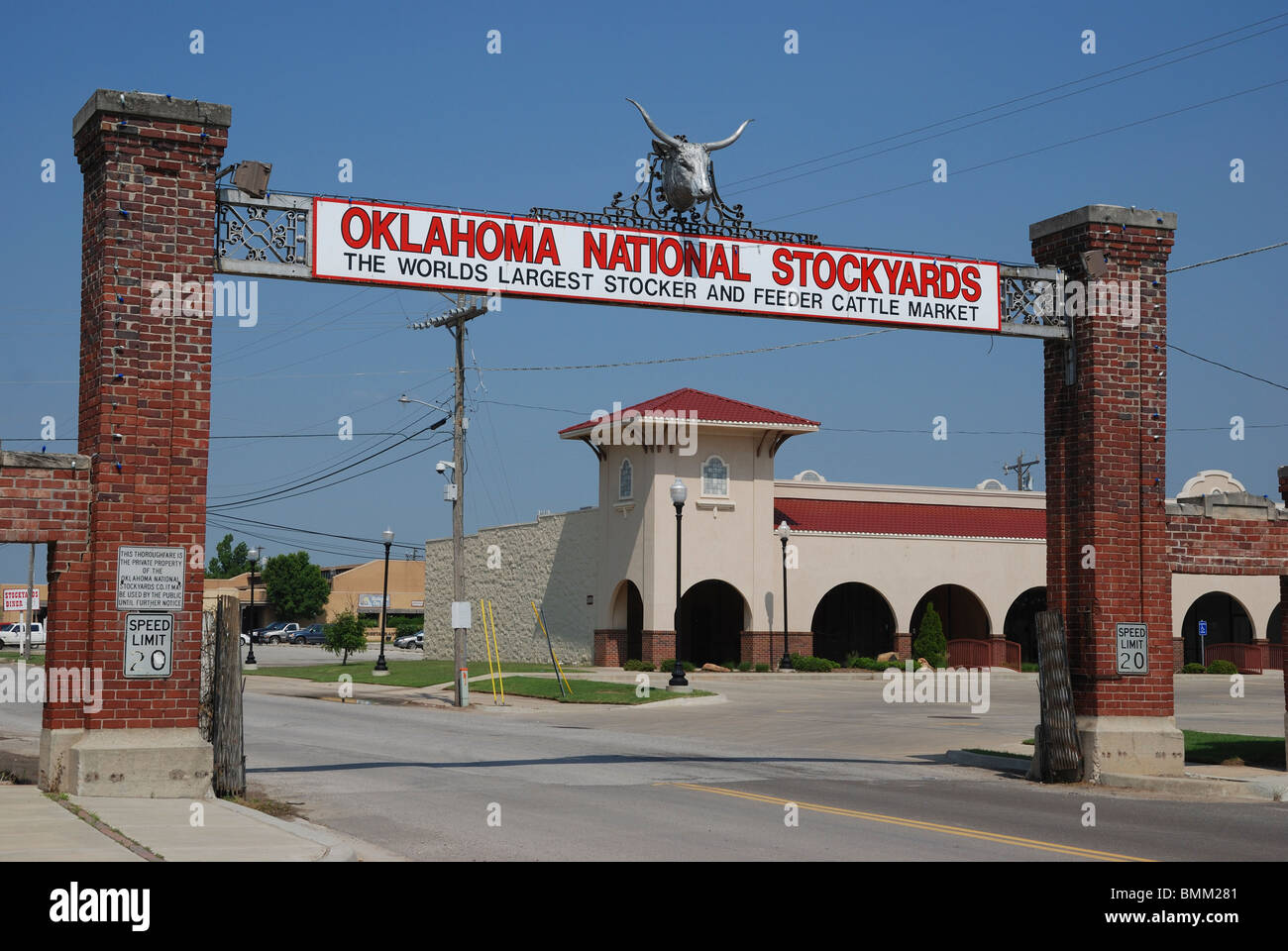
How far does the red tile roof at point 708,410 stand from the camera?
4312cm

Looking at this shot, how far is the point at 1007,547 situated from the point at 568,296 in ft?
111

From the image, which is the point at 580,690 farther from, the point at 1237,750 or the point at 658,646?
the point at 1237,750

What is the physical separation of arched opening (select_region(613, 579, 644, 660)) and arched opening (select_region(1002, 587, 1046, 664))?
13.1 meters

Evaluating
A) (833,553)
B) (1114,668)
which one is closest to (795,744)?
(1114,668)

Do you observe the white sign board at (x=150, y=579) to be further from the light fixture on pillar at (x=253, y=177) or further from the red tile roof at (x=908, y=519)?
the red tile roof at (x=908, y=519)

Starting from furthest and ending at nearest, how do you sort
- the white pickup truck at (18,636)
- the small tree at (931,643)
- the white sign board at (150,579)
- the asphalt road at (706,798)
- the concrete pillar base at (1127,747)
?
the white pickup truck at (18,636), the small tree at (931,643), the concrete pillar base at (1127,747), the white sign board at (150,579), the asphalt road at (706,798)

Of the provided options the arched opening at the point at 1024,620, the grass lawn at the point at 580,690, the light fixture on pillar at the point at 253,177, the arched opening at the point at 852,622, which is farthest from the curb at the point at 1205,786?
the arched opening at the point at 1024,620

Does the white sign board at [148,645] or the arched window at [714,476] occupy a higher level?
the arched window at [714,476]

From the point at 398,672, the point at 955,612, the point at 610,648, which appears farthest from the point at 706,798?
the point at 955,612

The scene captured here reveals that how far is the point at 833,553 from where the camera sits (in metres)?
44.4

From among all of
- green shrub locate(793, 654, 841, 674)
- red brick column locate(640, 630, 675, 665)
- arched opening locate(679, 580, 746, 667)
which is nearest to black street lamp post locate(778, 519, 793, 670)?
green shrub locate(793, 654, 841, 674)

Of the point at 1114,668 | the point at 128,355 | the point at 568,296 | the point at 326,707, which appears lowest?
the point at 326,707

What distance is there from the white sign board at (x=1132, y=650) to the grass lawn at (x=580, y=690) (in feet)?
51.7
